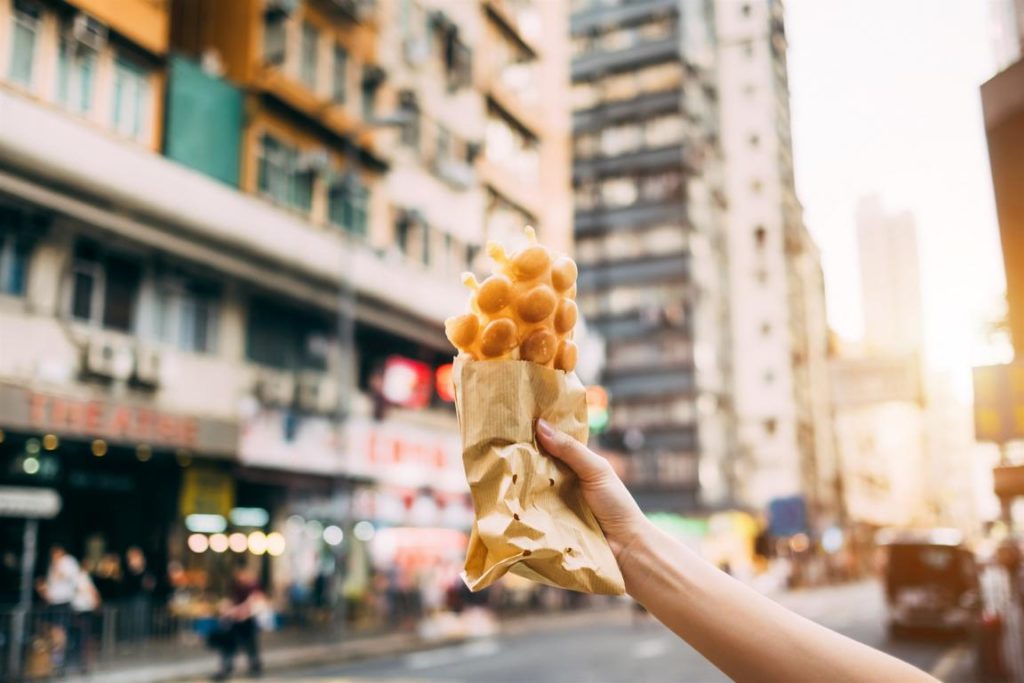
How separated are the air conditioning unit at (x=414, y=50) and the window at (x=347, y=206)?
5933 millimetres

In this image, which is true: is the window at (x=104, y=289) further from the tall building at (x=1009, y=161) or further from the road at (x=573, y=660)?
the tall building at (x=1009, y=161)

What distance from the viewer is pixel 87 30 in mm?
18609

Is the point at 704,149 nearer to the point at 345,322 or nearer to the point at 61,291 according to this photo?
the point at 345,322

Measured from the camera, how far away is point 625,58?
71.1 m

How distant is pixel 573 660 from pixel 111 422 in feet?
32.0

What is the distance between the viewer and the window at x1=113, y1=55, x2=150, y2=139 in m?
19.7

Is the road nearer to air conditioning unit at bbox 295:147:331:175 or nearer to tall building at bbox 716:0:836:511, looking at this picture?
air conditioning unit at bbox 295:147:331:175

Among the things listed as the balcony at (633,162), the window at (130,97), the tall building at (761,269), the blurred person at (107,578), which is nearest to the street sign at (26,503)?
the blurred person at (107,578)

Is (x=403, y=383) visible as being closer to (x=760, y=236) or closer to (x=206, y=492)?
(x=206, y=492)

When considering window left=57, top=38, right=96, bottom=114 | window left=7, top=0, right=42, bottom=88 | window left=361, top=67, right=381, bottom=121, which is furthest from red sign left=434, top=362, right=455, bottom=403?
window left=7, top=0, right=42, bottom=88

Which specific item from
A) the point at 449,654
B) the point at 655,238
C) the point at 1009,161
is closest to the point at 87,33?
the point at 449,654

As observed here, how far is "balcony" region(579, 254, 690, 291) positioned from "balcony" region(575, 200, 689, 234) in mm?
2738

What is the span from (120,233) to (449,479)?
15081mm

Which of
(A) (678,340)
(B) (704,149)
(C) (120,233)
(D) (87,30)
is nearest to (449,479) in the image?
(C) (120,233)
